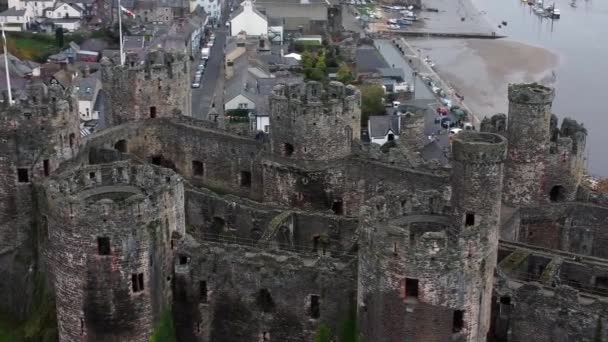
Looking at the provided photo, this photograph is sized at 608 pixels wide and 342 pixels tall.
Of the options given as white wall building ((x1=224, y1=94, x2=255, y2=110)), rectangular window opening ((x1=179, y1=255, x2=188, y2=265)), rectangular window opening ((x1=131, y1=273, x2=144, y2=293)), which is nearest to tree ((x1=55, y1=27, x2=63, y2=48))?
white wall building ((x1=224, y1=94, x2=255, y2=110))

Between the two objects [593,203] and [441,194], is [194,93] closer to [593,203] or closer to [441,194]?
[593,203]

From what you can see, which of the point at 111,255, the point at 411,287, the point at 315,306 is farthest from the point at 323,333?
the point at 111,255

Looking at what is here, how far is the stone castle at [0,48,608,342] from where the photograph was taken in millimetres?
22969

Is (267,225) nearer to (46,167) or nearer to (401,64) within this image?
(46,167)

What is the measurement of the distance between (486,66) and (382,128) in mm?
34460

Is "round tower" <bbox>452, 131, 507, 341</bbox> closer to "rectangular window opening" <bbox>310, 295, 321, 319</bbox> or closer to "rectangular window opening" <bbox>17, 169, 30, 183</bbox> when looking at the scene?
"rectangular window opening" <bbox>310, 295, 321, 319</bbox>

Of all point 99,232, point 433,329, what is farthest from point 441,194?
point 99,232

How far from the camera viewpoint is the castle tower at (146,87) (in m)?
36.8

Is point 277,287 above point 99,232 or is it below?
below

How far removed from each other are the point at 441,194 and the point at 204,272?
279 inches

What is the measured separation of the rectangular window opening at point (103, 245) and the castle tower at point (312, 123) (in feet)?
34.6

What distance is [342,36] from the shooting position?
10038 centimetres

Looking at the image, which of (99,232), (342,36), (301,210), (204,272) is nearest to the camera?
(99,232)

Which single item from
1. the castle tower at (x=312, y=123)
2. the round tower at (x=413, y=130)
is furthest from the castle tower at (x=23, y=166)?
the round tower at (x=413, y=130)
